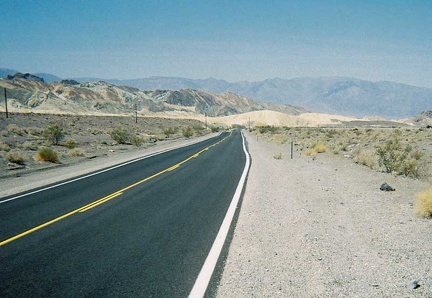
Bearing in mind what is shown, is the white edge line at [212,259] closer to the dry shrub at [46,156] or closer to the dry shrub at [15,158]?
the dry shrub at [46,156]

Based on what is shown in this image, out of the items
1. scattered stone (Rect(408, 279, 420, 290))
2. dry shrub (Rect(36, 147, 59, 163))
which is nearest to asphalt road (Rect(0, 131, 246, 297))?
scattered stone (Rect(408, 279, 420, 290))

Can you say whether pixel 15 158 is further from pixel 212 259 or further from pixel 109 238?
pixel 212 259

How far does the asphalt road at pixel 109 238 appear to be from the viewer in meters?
4.75

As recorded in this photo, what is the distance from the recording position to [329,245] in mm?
6117

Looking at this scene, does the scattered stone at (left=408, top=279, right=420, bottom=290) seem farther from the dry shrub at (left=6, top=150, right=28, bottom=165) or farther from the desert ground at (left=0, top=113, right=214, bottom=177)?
the dry shrub at (left=6, top=150, right=28, bottom=165)

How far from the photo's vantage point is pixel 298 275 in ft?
16.4

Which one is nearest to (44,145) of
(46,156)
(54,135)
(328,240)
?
(54,135)

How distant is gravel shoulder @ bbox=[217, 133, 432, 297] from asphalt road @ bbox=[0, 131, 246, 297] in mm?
740

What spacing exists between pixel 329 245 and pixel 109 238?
153 inches

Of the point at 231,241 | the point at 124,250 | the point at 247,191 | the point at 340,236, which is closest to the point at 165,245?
the point at 124,250

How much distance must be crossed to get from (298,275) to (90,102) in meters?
145

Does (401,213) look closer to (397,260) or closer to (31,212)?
(397,260)

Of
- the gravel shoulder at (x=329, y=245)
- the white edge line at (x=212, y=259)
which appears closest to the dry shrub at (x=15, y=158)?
the gravel shoulder at (x=329, y=245)

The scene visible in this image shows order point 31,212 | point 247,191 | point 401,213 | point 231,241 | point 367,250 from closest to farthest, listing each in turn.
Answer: point 367,250
point 231,241
point 401,213
point 31,212
point 247,191
